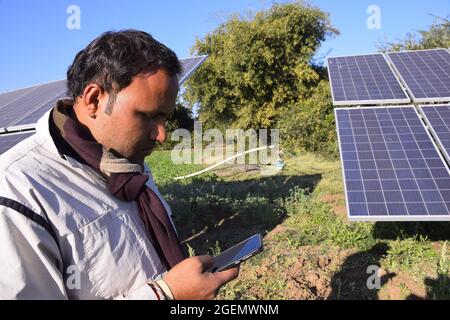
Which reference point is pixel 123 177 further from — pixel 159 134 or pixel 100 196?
pixel 159 134

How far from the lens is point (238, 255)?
6.57 feet

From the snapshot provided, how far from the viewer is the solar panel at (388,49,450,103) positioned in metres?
6.52

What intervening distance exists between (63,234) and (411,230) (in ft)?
18.9

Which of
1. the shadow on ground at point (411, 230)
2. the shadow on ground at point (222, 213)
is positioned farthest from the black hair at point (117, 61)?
the shadow on ground at point (411, 230)

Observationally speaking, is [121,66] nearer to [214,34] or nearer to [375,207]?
[375,207]

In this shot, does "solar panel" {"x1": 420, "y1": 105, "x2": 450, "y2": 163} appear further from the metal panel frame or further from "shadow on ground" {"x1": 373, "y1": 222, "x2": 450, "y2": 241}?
"shadow on ground" {"x1": 373, "y1": 222, "x2": 450, "y2": 241}

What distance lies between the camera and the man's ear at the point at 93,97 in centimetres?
169

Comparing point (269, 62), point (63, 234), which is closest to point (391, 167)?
point (63, 234)

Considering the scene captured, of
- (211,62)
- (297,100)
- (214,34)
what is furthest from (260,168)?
(214,34)

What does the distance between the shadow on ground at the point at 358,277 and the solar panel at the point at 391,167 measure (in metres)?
0.84

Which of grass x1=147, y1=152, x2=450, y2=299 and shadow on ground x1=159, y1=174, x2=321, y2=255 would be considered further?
shadow on ground x1=159, y1=174, x2=321, y2=255

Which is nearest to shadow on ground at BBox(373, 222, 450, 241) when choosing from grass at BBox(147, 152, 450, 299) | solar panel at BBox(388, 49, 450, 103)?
grass at BBox(147, 152, 450, 299)

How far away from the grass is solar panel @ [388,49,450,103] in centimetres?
225

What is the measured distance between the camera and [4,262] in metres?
1.28
